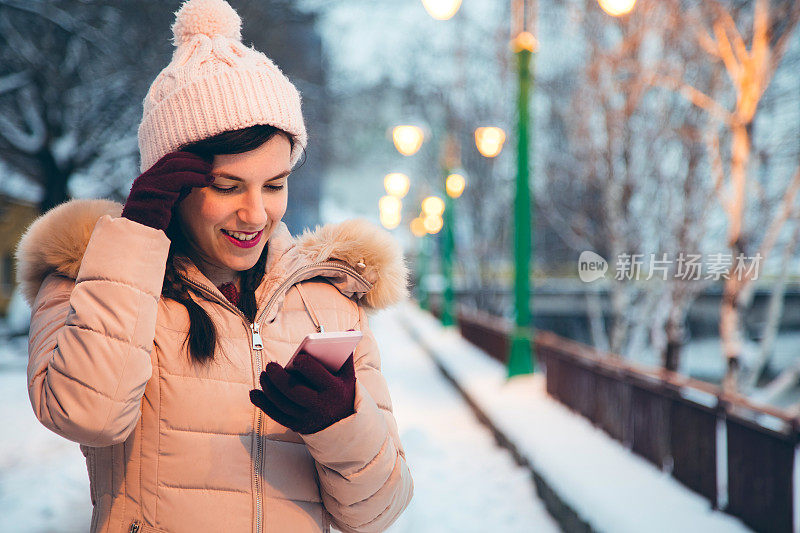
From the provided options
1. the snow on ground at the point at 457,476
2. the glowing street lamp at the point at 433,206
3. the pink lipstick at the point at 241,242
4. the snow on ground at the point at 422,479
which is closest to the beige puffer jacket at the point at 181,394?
the pink lipstick at the point at 241,242

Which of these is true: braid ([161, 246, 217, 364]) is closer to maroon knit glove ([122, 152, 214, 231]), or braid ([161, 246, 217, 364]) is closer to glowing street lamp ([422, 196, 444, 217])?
maroon knit glove ([122, 152, 214, 231])

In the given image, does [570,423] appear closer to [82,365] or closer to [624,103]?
[82,365]

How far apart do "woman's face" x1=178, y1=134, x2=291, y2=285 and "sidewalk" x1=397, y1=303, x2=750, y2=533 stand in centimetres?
327

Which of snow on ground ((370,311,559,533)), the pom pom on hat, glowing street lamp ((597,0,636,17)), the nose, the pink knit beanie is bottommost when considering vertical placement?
snow on ground ((370,311,559,533))

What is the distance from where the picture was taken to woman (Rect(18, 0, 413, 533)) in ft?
4.65

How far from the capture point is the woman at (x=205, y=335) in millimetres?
1418

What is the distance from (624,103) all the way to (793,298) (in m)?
20.7

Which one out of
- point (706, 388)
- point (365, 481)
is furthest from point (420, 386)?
point (365, 481)

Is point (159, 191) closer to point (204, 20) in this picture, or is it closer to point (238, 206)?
→ point (238, 206)

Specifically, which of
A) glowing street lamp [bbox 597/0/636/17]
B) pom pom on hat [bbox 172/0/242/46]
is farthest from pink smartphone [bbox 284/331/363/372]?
glowing street lamp [bbox 597/0/636/17]

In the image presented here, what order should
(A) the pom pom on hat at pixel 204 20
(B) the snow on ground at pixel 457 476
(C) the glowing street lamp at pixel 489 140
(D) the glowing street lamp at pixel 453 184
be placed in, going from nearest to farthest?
(A) the pom pom on hat at pixel 204 20 < (B) the snow on ground at pixel 457 476 < (C) the glowing street lamp at pixel 489 140 < (D) the glowing street lamp at pixel 453 184

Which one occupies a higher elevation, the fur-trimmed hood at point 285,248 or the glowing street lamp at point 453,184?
the glowing street lamp at point 453,184

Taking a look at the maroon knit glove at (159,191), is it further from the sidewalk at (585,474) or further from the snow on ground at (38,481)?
the snow on ground at (38,481)

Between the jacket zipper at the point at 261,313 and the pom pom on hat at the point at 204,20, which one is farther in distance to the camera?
the pom pom on hat at the point at 204,20
